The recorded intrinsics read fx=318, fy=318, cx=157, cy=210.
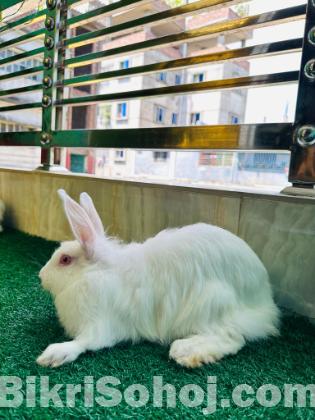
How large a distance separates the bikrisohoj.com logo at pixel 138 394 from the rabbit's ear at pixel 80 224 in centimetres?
40

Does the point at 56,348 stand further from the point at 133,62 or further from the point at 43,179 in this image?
the point at 133,62

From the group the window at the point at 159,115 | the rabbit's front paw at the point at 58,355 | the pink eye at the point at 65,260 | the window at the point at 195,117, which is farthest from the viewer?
the window at the point at 159,115

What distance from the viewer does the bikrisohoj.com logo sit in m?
0.74

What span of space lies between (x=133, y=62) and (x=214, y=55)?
3.78 m

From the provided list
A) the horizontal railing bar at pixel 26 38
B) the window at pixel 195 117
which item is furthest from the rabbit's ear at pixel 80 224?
the window at pixel 195 117

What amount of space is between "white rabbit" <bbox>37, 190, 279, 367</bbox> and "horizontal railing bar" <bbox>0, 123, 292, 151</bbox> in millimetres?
529

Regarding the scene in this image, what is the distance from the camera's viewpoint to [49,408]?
0.71 meters

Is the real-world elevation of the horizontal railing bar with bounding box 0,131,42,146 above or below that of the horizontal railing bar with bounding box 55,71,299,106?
below

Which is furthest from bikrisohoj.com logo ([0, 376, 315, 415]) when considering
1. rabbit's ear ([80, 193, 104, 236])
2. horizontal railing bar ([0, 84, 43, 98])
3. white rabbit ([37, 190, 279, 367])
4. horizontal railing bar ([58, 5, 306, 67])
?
horizontal railing bar ([0, 84, 43, 98])

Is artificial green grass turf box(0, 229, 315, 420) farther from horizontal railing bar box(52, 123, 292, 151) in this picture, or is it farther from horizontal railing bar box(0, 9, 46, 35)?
horizontal railing bar box(0, 9, 46, 35)

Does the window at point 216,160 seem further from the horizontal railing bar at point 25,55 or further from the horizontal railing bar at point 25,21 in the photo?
the horizontal railing bar at point 25,21

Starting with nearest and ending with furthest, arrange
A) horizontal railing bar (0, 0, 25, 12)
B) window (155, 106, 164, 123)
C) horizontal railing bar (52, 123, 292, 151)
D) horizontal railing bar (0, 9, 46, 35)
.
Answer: horizontal railing bar (52, 123, 292, 151), horizontal railing bar (0, 9, 46, 35), horizontal railing bar (0, 0, 25, 12), window (155, 106, 164, 123)

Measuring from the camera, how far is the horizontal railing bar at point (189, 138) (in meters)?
1.37

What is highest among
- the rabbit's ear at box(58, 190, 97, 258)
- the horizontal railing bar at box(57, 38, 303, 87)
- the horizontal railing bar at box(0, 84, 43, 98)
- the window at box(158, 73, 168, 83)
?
the window at box(158, 73, 168, 83)
